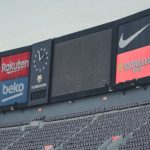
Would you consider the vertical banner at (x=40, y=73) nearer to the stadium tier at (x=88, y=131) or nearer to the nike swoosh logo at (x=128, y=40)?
the stadium tier at (x=88, y=131)

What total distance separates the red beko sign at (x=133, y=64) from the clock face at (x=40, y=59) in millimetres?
4766

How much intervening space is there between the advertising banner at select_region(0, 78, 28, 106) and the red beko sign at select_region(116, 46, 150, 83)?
6.29 meters

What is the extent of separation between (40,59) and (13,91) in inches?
99.3

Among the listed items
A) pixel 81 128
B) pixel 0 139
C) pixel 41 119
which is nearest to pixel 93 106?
pixel 81 128

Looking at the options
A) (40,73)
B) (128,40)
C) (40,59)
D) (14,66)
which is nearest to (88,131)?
(128,40)

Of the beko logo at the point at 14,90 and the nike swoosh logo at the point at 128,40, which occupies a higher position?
the nike swoosh logo at the point at 128,40

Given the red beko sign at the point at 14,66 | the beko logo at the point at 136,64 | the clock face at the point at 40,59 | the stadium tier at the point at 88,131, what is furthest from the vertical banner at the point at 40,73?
the beko logo at the point at 136,64

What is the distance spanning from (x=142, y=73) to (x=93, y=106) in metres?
3.67

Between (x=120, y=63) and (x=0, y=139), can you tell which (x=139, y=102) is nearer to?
(x=120, y=63)

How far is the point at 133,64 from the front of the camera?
94.8 ft

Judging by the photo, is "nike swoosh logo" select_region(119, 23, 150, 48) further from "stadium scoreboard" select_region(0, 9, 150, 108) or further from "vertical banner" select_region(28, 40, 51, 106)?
"vertical banner" select_region(28, 40, 51, 106)

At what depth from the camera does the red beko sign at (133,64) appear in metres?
28.4

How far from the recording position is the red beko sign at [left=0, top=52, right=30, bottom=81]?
3416cm

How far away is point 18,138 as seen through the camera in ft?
108
